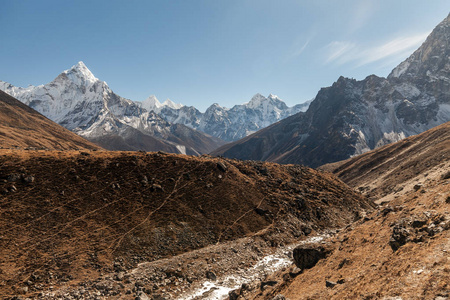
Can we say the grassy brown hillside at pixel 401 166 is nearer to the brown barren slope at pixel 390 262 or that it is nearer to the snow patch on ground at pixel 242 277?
the snow patch on ground at pixel 242 277

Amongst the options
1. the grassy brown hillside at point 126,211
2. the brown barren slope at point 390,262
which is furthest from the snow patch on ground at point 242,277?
the brown barren slope at point 390,262

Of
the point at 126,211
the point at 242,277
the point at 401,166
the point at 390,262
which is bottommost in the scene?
the point at 401,166

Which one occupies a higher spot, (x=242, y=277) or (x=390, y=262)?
(x=390, y=262)

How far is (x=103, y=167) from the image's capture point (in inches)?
1959

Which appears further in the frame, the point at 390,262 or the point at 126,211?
the point at 126,211

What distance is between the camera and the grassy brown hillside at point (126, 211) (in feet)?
104

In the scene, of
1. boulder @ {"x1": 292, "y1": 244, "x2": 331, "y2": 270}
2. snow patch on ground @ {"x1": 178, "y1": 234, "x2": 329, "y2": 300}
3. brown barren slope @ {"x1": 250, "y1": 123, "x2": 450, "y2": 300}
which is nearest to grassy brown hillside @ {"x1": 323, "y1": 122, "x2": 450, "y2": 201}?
snow patch on ground @ {"x1": 178, "y1": 234, "x2": 329, "y2": 300}

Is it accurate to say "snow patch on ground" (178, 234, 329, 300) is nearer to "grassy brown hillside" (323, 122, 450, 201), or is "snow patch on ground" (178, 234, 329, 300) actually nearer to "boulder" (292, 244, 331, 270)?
"boulder" (292, 244, 331, 270)

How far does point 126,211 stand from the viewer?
4212cm

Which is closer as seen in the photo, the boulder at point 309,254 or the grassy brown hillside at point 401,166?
the boulder at point 309,254

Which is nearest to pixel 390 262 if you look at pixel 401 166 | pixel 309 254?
pixel 309 254

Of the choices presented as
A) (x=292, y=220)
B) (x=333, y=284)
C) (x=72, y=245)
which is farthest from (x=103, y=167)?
(x=333, y=284)

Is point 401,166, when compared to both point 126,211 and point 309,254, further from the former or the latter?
point 126,211

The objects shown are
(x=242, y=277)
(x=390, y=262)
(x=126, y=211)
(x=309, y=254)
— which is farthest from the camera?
(x=126, y=211)
